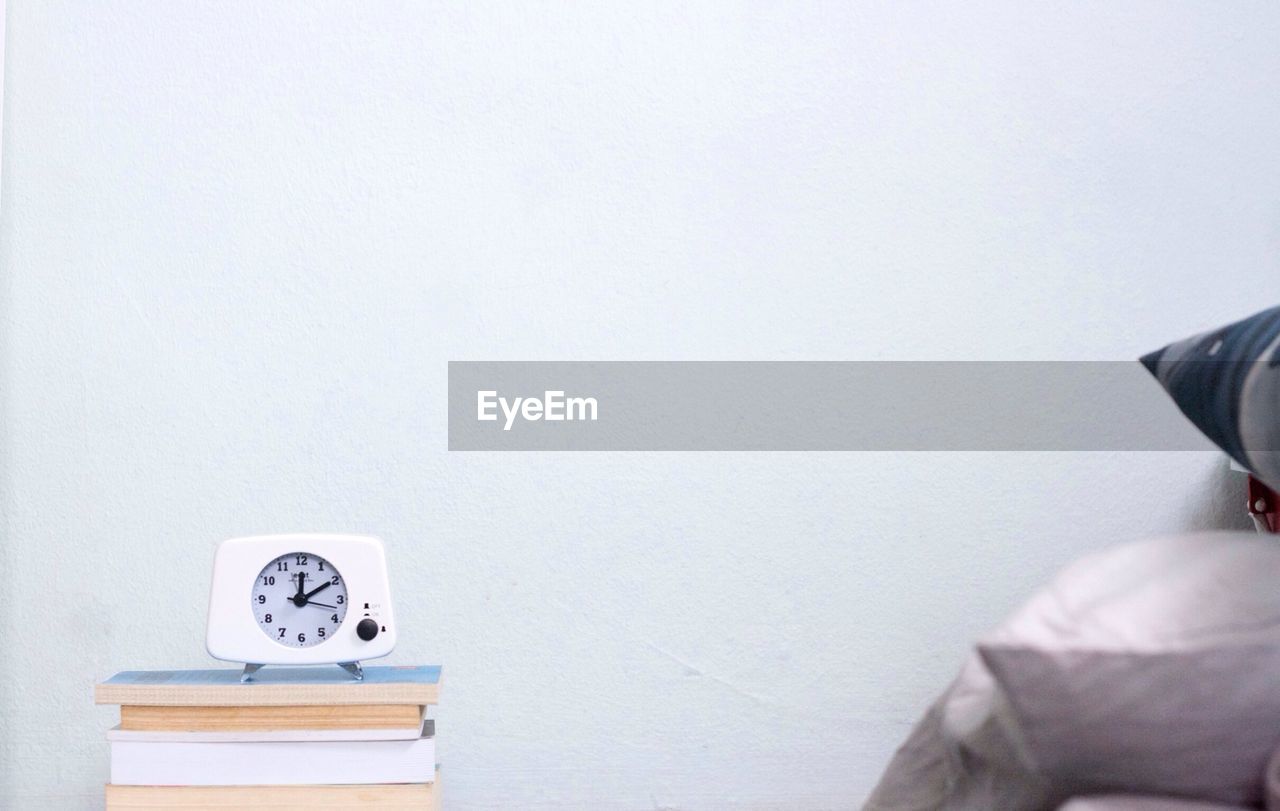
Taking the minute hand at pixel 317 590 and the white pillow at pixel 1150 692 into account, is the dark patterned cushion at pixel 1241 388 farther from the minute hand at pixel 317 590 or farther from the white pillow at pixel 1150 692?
the minute hand at pixel 317 590

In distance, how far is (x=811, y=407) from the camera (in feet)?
4.10

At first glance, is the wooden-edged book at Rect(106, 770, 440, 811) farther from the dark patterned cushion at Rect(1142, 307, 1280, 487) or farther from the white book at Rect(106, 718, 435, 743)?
the dark patterned cushion at Rect(1142, 307, 1280, 487)

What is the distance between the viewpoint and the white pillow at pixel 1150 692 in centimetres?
50

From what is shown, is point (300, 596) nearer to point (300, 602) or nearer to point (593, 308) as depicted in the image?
point (300, 602)

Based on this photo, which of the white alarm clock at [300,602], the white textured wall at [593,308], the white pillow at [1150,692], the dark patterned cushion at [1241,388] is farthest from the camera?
the white textured wall at [593,308]

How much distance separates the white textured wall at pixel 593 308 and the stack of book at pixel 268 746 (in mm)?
289

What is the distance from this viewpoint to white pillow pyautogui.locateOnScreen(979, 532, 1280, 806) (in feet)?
1.64

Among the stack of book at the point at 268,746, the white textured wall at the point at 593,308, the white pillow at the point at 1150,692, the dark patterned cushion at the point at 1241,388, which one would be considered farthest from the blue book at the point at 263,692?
the dark patterned cushion at the point at 1241,388

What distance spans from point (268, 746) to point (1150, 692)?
664 millimetres

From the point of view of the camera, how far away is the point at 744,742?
121 centimetres

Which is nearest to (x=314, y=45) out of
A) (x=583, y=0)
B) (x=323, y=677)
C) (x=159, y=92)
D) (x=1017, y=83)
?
(x=159, y=92)

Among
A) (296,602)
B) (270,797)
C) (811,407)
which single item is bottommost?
(270,797)

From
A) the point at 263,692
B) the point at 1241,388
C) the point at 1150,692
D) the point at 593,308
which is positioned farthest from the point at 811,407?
the point at 1150,692

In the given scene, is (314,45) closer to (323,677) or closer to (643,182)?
(643,182)
